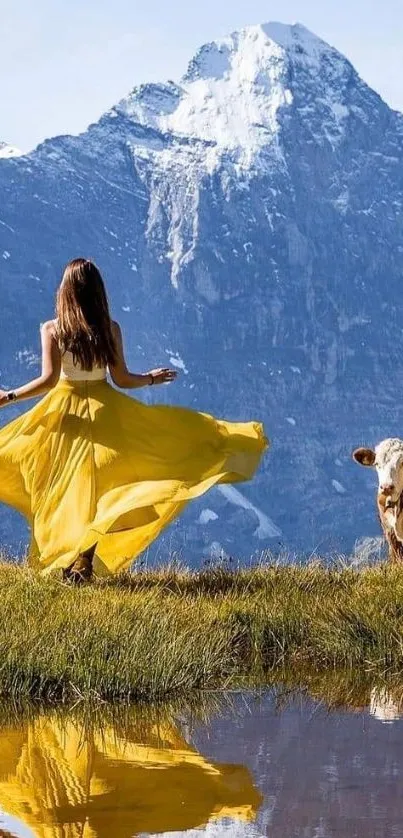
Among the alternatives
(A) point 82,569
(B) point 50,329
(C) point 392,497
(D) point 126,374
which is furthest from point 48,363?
(C) point 392,497

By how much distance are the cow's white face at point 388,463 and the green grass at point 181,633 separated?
141cm

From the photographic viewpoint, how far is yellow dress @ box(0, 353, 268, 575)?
9195 mm

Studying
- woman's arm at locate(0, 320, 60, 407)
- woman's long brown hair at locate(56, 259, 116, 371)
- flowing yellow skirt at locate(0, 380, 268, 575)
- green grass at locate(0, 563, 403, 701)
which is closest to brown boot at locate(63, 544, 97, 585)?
flowing yellow skirt at locate(0, 380, 268, 575)

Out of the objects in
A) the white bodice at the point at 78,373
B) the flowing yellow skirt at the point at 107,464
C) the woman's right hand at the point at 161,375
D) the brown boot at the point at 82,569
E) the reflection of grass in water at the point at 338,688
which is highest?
the woman's right hand at the point at 161,375

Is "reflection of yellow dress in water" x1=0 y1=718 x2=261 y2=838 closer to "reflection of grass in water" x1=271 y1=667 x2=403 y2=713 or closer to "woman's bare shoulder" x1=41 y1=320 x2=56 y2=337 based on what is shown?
"reflection of grass in water" x1=271 y1=667 x2=403 y2=713

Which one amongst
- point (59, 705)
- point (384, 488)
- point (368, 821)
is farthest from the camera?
point (384, 488)

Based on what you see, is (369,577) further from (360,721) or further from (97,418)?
(360,721)

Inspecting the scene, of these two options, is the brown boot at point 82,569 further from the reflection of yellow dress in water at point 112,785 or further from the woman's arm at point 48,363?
the reflection of yellow dress in water at point 112,785

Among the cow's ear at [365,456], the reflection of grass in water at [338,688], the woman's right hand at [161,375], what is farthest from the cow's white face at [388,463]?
the reflection of grass in water at [338,688]

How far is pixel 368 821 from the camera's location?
3939mm

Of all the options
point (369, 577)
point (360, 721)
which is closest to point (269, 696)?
point (360, 721)

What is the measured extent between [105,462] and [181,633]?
2765 millimetres

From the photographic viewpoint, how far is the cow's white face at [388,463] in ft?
33.9

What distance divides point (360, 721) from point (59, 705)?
1.32 meters
